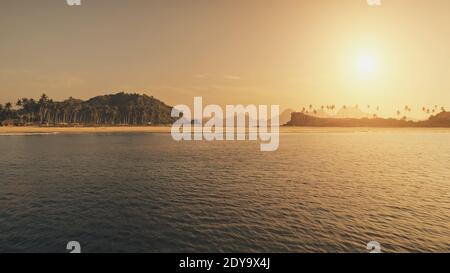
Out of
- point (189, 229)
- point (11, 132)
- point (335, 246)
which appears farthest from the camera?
point (11, 132)

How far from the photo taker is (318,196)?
89.8 ft

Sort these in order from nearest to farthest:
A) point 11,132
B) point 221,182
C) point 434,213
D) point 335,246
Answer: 1. point 335,246
2. point 434,213
3. point 221,182
4. point 11,132

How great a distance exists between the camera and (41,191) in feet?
91.0

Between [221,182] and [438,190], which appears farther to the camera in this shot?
[221,182]
